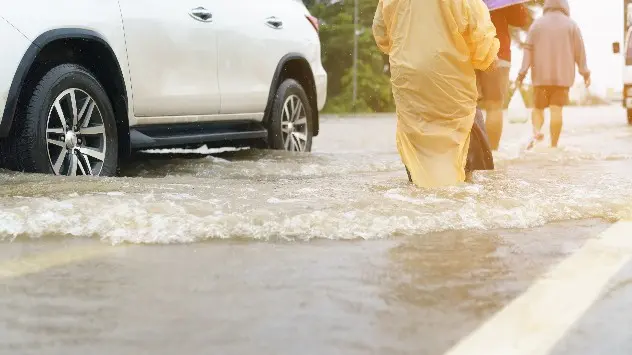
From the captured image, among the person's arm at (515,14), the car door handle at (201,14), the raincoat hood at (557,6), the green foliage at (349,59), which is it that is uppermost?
the car door handle at (201,14)

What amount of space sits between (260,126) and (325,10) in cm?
3014

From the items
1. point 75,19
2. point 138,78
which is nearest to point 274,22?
point 138,78

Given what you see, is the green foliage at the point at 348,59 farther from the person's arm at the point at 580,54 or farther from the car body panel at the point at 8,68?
the car body panel at the point at 8,68

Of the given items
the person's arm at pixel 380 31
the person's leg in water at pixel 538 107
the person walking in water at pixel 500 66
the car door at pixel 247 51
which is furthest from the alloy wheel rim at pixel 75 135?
the person's leg in water at pixel 538 107

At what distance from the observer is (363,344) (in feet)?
8.21

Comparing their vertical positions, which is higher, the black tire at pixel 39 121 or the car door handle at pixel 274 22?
the car door handle at pixel 274 22

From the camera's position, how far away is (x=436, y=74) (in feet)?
19.4

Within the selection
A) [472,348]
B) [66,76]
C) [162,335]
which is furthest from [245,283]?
[66,76]

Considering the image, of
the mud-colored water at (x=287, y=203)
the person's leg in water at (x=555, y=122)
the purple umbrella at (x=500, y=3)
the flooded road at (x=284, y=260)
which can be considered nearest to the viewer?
the flooded road at (x=284, y=260)

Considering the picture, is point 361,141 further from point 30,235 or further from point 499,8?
point 30,235

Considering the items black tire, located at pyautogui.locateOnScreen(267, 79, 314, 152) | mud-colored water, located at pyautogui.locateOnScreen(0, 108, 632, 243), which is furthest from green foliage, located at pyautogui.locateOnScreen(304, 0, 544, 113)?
mud-colored water, located at pyautogui.locateOnScreen(0, 108, 632, 243)

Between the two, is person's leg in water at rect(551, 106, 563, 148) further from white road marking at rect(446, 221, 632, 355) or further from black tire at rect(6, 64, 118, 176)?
white road marking at rect(446, 221, 632, 355)

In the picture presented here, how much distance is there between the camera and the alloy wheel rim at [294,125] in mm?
8477

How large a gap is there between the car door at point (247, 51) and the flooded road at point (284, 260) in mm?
1194
